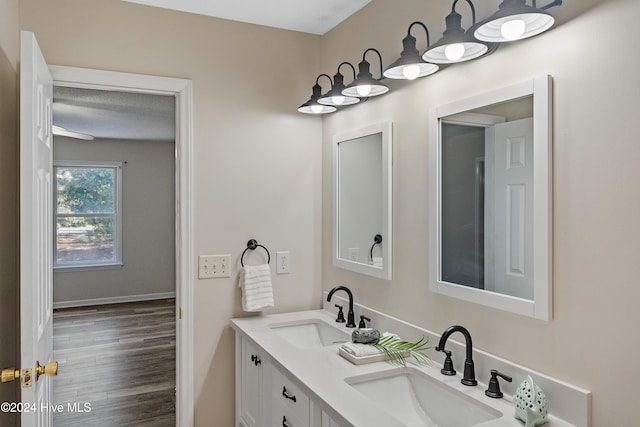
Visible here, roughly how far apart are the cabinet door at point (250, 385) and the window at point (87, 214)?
5.29 m

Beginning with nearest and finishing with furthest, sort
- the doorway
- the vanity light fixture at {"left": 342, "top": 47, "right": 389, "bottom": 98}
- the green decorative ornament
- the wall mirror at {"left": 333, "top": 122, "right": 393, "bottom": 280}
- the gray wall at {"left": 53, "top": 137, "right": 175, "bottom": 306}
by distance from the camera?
the green decorative ornament → the vanity light fixture at {"left": 342, "top": 47, "right": 389, "bottom": 98} → the wall mirror at {"left": 333, "top": 122, "right": 393, "bottom": 280} → the doorway → the gray wall at {"left": 53, "top": 137, "right": 175, "bottom": 306}

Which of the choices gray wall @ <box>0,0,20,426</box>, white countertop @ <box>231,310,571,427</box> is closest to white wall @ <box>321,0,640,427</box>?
white countertop @ <box>231,310,571,427</box>

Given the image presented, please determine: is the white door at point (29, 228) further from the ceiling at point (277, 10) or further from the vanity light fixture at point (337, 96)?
the vanity light fixture at point (337, 96)

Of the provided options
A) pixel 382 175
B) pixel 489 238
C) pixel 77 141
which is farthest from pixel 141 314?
pixel 489 238

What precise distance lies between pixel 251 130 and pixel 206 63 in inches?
16.5


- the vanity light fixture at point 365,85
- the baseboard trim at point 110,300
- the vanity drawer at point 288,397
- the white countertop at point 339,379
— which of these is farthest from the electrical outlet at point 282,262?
the baseboard trim at point 110,300

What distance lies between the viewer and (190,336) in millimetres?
2352

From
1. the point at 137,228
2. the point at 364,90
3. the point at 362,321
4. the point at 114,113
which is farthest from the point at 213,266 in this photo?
the point at 137,228

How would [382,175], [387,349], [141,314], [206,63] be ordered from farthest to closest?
[141,314]
[206,63]
[382,175]
[387,349]

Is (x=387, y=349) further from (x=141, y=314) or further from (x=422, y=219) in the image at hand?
(x=141, y=314)

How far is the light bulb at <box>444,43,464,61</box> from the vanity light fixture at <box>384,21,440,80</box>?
13cm

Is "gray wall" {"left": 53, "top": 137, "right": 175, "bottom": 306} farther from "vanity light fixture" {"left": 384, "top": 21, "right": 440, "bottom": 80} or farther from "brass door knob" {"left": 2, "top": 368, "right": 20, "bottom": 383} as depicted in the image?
"vanity light fixture" {"left": 384, "top": 21, "right": 440, "bottom": 80}

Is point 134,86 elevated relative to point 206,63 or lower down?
lower down

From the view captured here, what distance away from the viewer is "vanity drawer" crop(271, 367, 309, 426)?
1.63 m
